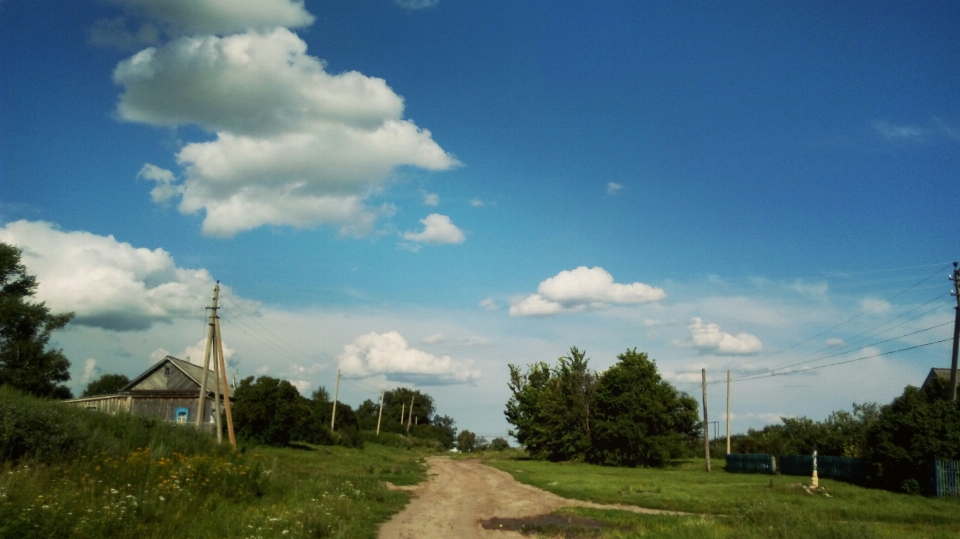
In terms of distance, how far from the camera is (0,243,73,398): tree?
38.4m

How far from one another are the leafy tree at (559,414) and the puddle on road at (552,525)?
3615 cm

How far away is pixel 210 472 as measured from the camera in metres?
14.3

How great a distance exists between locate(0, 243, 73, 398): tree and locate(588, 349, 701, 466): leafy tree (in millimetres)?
39032

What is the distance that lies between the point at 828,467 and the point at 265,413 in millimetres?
34054

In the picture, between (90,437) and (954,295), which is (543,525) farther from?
(954,295)

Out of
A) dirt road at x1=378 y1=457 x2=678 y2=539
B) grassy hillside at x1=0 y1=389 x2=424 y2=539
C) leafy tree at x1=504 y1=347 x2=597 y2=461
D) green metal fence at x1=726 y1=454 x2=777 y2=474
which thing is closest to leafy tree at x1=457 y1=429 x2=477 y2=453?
leafy tree at x1=504 y1=347 x2=597 y2=461

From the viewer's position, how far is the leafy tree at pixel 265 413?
3888cm

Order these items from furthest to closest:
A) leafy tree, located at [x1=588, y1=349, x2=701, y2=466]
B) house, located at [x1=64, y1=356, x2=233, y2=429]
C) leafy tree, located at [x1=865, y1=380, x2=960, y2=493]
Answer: house, located at [x1=64, y1=356, x2=233, y2=429]
leafy tree, located at [x1=588, y1=349, x2=701, y2=466]
leafy tree, located at [x1=865, y1=380, x2=960, y2=493]

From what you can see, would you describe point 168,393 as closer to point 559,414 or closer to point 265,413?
point 265,413

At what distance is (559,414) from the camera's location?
175 ft

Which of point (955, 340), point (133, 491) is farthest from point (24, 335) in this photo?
point (955, 340)

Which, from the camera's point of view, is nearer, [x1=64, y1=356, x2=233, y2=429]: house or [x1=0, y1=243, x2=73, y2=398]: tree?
[x1=0, y1=243, x2=73, y2=398]: tree

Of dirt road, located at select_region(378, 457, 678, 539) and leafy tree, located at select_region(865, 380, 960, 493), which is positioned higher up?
leafy tree, located at select_region(865, 380, 960, 493)

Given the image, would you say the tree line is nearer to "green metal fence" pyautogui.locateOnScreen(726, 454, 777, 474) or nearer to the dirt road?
"green metal fence" pyautogui.locateOnScreen(726, 454, 777, 474)
